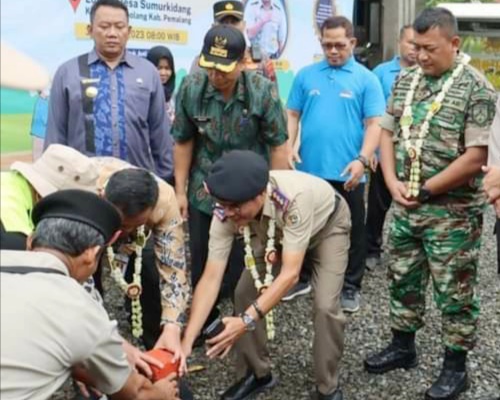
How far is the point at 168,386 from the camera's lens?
2611 millimetres

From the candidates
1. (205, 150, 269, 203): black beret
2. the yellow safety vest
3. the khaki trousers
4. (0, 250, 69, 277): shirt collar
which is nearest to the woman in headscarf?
the khaki trousers

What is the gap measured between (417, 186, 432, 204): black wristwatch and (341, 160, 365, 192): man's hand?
3.45ft

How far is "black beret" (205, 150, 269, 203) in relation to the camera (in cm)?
279

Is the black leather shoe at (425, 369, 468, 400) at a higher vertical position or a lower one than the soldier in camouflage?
lower

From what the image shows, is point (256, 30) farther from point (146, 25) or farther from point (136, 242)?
point (136, 242)

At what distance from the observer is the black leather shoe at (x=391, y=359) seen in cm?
377

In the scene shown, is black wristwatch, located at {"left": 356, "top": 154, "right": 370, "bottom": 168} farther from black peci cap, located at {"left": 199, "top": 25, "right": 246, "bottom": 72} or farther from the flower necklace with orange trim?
the flower necklace with orange trim

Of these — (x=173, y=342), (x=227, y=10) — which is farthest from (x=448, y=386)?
(x=227, y=10)

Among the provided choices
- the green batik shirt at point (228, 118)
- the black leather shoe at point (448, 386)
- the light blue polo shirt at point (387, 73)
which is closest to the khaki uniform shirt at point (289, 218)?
the green batik shirt at point (228, 118)

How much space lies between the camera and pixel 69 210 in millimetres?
2123

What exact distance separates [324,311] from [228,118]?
43.6 inches

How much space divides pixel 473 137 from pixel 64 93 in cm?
195

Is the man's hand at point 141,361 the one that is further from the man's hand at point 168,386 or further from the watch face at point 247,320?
the watch face at point 247,320

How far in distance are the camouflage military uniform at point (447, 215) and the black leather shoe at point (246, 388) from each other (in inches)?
32.8
